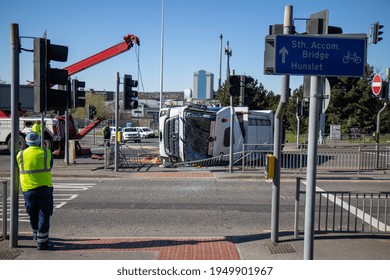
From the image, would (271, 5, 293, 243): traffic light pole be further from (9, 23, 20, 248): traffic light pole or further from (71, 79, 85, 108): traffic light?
(71, 79, 85, 108): traffic light

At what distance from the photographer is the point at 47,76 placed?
20.3 feet

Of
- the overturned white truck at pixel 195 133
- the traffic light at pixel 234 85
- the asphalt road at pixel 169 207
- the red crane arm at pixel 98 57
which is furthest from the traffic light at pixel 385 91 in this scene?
the red crane arm at pixel 98 57

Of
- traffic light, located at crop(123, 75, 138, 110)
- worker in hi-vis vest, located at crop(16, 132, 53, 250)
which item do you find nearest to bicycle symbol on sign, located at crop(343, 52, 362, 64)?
worker in hi-vis vest, located at crop(16, 132, 53, 250)

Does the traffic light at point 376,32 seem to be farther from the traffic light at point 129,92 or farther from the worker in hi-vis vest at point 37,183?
the worker in hi-vis vest at point 37,183

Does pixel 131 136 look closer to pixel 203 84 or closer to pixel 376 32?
pixel 203 84

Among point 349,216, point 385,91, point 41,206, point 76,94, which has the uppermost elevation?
point 385,91

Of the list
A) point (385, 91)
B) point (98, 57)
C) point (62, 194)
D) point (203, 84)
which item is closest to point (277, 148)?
point (62, 194)

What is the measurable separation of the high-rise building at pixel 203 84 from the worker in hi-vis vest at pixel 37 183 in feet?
96.7

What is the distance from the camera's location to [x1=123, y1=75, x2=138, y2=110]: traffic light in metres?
15.0

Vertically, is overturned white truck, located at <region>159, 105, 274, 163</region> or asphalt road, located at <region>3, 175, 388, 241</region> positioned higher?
overturned white truck, located at <region>159, 105, 274, 163</region>

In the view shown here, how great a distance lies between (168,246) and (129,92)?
383 inches

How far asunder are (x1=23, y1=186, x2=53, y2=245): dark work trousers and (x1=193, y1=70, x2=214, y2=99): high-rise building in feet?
96.9

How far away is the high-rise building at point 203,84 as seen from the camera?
1395 inches
